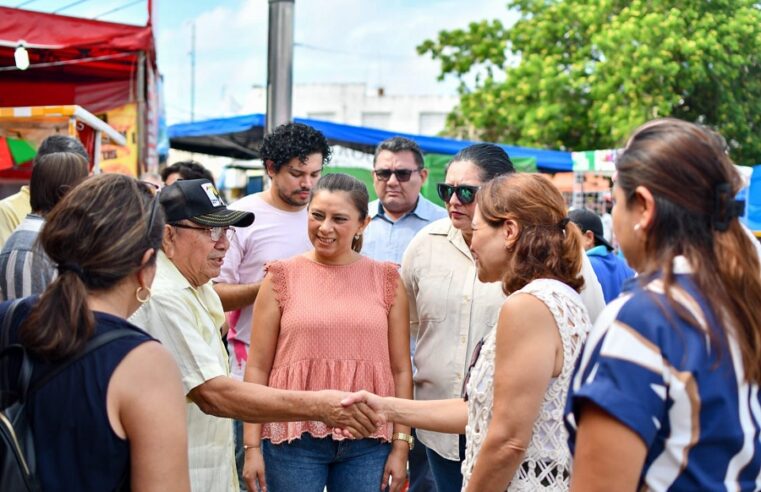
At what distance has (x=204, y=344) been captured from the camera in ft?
9.76

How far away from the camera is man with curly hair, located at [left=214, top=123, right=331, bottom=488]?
4883mm

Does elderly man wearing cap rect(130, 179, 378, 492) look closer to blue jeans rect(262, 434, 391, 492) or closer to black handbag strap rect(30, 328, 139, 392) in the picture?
blue jeans rect(262, 434, 391, 492)

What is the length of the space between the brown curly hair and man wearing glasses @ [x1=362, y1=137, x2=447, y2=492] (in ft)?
8.15

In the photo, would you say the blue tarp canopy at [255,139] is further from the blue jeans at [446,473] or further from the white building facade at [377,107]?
the white building facade at [377,107]

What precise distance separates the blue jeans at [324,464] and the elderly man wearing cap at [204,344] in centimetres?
28

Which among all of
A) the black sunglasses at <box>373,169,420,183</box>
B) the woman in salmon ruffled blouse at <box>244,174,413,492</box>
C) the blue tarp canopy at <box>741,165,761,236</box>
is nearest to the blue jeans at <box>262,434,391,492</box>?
the woman in salmon ruffled blouse at <box>244,174,413,492</box>

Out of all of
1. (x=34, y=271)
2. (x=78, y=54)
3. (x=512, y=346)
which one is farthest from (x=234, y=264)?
(x=78, y=54)

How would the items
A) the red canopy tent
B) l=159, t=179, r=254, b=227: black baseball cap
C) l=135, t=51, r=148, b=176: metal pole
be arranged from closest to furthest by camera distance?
l=159, t=179, r=254, b=227: black baseball cap
the red canopy tent
l=135, t=51, r=148, b=176: metal pole

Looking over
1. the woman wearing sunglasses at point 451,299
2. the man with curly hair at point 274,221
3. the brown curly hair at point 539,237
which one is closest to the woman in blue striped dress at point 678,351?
the brown curly hair at point 539,237

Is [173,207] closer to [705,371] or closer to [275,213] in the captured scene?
[275,213]

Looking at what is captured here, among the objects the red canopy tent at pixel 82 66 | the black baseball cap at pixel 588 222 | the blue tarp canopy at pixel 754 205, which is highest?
the red canopy tent at pixel 82 66

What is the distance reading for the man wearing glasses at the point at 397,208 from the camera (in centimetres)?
542

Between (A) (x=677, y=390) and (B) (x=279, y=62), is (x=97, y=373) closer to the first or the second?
(A) (x=677, y=390)

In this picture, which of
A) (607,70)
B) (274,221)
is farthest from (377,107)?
(274,221)
